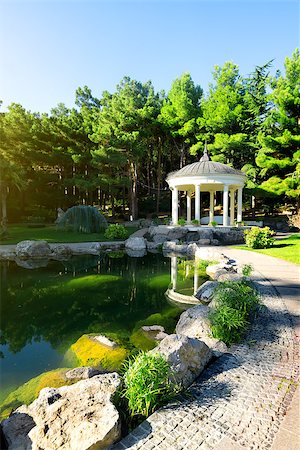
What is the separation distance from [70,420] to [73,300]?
5.47 meters

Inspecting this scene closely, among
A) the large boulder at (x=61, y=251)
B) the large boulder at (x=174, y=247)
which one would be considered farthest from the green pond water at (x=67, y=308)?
the large boulder at (x=174, y=247)

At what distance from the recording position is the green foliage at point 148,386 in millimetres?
2812

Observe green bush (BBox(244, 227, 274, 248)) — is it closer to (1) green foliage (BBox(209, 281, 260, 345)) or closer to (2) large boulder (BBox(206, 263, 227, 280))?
(2) large boulder (BBox(206, 263, 227, 280))

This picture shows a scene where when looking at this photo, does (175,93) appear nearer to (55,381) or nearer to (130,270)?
(130,270)

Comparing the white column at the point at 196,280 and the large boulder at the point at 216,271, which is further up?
the large boulder at the point at 216,271

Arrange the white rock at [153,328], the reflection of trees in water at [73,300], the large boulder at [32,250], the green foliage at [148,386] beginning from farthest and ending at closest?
the large boulder at [32,250], the reflection of trees in water at [73,300], the white rock at [153,328], the green foliage at [148,386]

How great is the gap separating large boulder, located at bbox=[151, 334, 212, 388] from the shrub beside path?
10cm

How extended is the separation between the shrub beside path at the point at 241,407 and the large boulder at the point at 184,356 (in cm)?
10

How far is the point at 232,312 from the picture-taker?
470 cm

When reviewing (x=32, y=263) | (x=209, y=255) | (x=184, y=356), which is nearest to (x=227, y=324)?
(x=184, y=356)

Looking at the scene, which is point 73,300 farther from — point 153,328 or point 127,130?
point 127,130

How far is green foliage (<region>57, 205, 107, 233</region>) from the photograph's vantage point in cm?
2027

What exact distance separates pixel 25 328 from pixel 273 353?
487 centimetres

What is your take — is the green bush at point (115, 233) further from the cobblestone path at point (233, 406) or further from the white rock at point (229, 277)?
the cobblestone path at point (233, 406)
